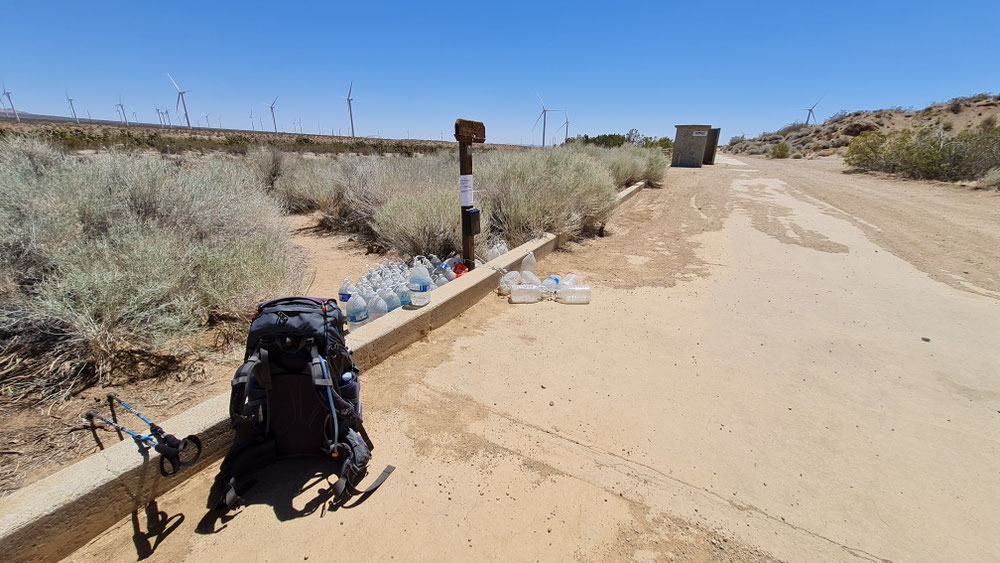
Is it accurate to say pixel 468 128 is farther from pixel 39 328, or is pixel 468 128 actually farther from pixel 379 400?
pixel 39 328

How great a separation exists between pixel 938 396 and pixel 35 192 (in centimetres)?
769

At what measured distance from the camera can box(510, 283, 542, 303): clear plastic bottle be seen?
14.1 feet

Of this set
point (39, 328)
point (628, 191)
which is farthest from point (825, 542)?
point (628, 191)

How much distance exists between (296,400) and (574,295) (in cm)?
305

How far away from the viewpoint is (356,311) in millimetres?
3336

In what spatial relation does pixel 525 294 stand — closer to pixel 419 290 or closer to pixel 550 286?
pixel 550 286

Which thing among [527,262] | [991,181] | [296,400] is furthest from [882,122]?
[296,400]

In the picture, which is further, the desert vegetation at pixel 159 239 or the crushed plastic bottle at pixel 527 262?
the crushed plastic bottle at pixel 527 262

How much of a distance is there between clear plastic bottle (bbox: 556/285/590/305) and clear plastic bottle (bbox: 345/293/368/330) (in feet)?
6.68

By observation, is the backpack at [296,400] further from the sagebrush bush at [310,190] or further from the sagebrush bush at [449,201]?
the sagebrush bush at [310,190]

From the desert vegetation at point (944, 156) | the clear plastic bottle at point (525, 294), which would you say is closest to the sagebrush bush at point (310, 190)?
the clear plastic bottle at point (525, 294)

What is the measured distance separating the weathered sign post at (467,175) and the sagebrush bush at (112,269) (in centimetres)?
184

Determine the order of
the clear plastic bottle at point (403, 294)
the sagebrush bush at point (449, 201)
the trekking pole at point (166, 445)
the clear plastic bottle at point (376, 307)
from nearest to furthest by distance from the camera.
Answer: the trekking pole at point (166, 445)
the clear plastic bottle at point (376, 307)
the clear plastic bottle at point (403, 294)
the sagebrush bush at point (449, 201)

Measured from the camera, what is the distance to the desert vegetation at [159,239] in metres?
2.53
